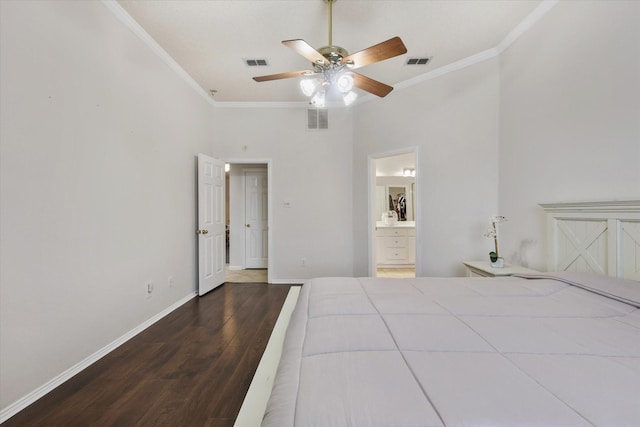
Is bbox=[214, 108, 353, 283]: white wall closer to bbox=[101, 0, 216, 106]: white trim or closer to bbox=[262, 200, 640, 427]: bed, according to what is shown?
bbox=[101, 0, 216, 106]: white trim

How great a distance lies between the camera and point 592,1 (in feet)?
6.32

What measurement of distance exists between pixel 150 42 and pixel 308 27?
1.60m

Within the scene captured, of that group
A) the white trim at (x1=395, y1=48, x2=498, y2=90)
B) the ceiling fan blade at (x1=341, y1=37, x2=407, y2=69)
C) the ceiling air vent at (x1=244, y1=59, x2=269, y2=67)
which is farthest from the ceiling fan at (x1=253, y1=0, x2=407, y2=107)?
the white trim at (x1=395, y1=48, x2=498, y2=90)

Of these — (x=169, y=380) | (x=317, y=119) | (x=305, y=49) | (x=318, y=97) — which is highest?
(x=317, y=119)

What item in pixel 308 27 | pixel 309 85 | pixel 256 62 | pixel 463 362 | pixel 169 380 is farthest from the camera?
pixel 256 62

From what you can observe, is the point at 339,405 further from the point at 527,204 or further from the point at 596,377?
the point at 527,204

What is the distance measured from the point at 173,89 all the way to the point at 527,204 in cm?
398

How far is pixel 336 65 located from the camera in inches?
82.4

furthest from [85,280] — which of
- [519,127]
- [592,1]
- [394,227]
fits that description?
[394,227]

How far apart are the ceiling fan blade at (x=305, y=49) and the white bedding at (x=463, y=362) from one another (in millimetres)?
1647

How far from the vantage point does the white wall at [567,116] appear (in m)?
1.73

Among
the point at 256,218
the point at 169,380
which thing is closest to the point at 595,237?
the point at 169,380

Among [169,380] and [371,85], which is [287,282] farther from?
[371,85]

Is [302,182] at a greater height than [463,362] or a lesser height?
greater
